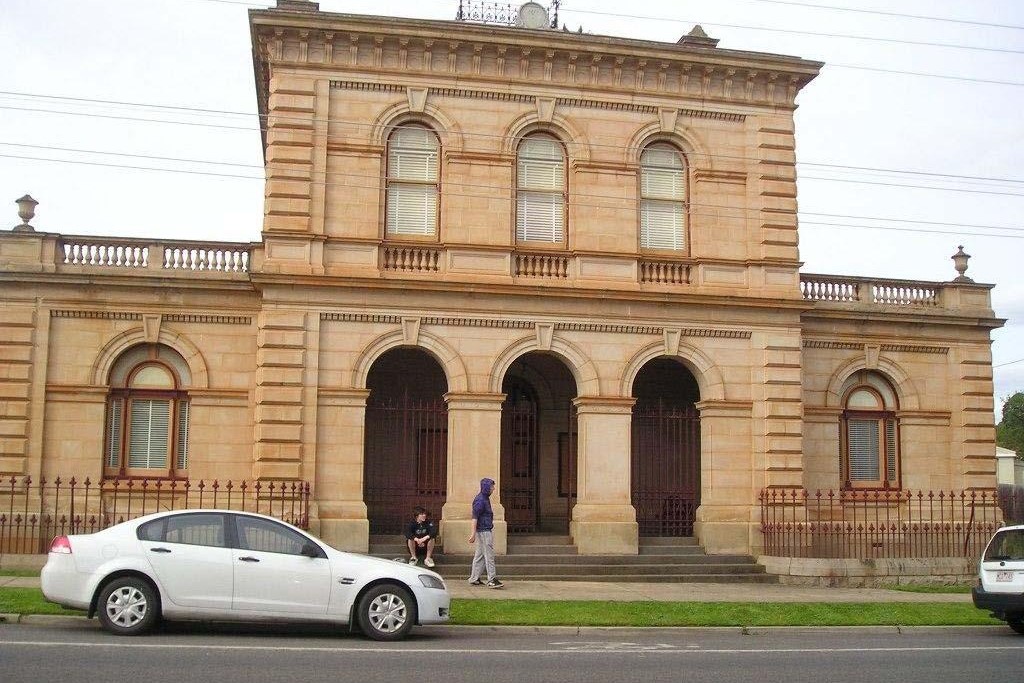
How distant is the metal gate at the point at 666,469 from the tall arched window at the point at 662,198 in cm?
375

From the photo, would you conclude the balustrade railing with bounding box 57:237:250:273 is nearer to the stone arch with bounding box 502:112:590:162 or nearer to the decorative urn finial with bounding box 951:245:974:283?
the stone arch with bounding box 502:112:590:162

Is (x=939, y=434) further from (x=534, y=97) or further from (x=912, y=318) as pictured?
(x=534, y=97)

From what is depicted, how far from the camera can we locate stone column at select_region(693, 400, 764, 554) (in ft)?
80.7

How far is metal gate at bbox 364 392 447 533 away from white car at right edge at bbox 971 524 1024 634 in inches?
454

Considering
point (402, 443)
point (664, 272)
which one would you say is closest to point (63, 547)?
point (402, 443)

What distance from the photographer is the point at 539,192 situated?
25.0 meters

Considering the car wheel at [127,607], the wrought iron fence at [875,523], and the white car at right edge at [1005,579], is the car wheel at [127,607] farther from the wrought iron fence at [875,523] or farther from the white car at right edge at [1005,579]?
the wrought iron fence at [875,523]

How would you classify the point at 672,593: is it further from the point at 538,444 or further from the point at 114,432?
the point at 114,432

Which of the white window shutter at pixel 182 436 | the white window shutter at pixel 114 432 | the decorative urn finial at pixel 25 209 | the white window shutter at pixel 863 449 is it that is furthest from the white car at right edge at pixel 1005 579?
the decorative urn finial at pixel 25 209

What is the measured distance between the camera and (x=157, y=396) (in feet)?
80.1

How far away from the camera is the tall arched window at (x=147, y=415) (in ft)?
79.0

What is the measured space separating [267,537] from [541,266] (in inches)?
467

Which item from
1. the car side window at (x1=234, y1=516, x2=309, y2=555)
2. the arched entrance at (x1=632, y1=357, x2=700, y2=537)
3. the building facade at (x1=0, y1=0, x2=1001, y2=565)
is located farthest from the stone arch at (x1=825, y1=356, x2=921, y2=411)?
the car side window at (x1=234, y1=516, x2=309, y2=555)

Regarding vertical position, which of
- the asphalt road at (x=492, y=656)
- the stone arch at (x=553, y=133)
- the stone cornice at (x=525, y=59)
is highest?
the stone cornice at (x=525, y=59)
